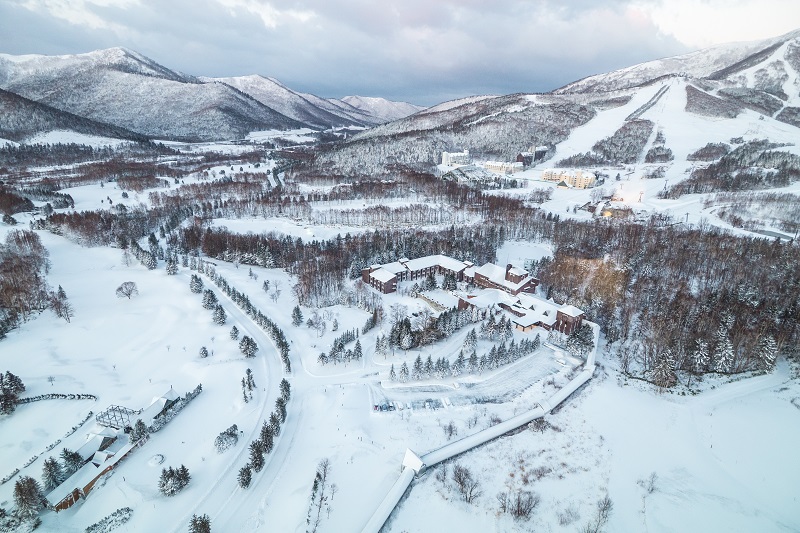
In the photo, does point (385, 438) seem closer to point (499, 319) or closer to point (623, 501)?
point (623, 501)

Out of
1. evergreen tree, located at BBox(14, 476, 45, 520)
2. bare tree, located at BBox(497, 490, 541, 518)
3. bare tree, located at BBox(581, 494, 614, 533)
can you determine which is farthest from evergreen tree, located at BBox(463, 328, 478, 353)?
evergreen tree, located at BBox(14, 476, 45, 520)

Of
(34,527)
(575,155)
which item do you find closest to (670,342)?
(34,527)

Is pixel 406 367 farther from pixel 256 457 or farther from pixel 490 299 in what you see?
pixel 490 299

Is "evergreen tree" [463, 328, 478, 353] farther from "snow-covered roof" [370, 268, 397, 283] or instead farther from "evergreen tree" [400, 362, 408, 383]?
"snow-covered roof" [370, 268, 397, 283]

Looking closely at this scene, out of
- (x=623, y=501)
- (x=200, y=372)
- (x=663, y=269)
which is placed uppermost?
(x=663, y=269)

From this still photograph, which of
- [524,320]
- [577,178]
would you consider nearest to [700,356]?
[524,320]

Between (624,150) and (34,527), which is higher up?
(624,150)
